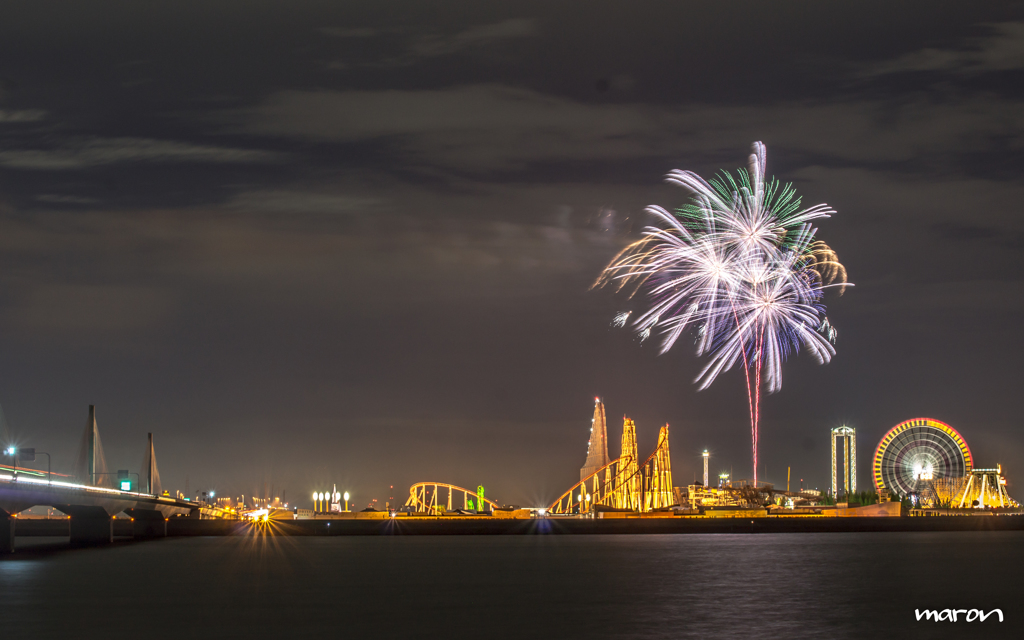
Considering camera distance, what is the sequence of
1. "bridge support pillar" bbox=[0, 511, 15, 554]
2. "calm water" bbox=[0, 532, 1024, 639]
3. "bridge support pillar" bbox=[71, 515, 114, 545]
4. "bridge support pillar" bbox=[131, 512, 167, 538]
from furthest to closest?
"bridge support pillar" bbox=[131, 512, 167, 538]
"bridge support pillar" bbox=[71, 515, 114, 545]
"bridge support pillar" bbox=[0, 511, 15, 554]
"calm water" bbox=[0, 532, 1024, 639]

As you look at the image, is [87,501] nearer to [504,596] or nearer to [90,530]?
[90,530]

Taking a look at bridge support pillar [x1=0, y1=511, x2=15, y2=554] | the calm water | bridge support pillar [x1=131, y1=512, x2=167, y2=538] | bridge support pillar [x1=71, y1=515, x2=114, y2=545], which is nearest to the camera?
the calm water

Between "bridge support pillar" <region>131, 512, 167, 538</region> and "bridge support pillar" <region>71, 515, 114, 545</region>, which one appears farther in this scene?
"bridge support pillar" <region>131, 512, 167, 538</region>

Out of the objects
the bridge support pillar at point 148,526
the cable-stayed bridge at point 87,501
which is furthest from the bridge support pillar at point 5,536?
the bridge support pillar at point 148,526

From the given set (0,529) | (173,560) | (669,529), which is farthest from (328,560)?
(669,529)

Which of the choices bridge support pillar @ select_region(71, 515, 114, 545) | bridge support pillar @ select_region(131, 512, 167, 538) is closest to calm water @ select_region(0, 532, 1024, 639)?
bridge support pillar @ select_region(71, 515, 114, 545)

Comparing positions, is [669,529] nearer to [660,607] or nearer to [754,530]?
[754,530]

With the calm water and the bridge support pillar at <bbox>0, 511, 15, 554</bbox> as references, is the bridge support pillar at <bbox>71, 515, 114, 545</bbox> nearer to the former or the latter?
the bridge support pillar at <bbox>0, 511, 15, 554</bbox>
